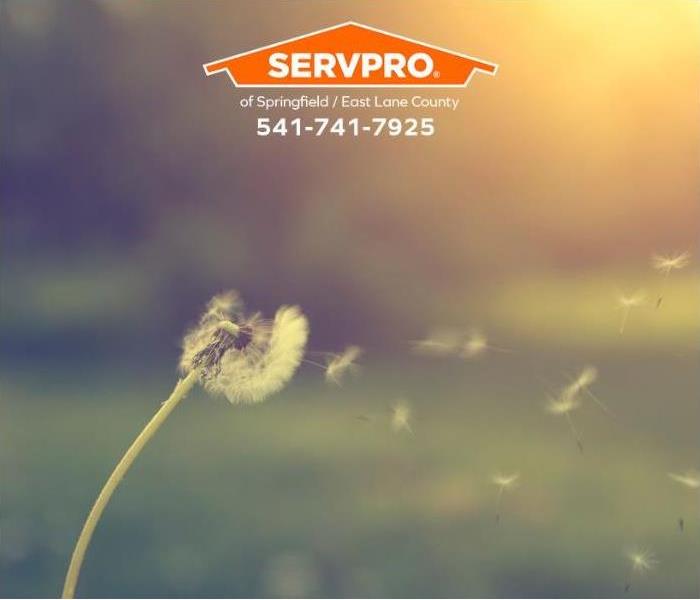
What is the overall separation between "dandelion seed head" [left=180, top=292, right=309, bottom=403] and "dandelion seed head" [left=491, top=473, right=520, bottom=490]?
740 millimetres

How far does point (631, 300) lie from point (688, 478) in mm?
606

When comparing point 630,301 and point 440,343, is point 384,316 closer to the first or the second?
point 440,343

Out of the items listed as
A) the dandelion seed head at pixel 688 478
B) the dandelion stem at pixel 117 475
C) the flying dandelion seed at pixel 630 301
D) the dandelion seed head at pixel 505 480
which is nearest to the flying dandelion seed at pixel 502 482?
the dandelion seed head at pixel 505 480

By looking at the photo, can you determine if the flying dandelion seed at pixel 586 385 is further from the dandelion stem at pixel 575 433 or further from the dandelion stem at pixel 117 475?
the dandelion stem at pixel 117 475

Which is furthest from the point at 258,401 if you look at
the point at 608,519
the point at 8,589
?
the point at 608,519

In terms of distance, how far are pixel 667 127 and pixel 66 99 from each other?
1.96 metres

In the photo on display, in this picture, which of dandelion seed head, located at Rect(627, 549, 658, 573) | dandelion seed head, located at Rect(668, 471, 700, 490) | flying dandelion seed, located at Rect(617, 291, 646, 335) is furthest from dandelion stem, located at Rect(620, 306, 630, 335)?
dandelion seed head, located at Rect(627, 549, 658, 573)

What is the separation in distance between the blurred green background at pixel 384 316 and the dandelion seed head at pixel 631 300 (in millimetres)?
30

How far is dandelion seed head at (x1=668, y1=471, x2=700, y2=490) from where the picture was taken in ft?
9.07

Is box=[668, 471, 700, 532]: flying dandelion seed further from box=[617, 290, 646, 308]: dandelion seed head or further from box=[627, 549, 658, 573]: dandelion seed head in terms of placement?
box=[617, 290, 646, 308]: dandelion seed head

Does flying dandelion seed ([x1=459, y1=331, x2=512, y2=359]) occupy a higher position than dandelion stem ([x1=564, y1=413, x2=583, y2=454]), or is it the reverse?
flying dandelion seed ([x1=459, y1=331, x2=512, y2=359])

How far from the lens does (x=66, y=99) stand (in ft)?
9.18

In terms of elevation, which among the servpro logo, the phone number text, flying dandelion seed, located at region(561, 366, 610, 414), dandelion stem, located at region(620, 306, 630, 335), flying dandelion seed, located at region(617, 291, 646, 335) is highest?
the servpro logo

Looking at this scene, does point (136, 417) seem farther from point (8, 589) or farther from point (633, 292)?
Answer: point (633, 292)
